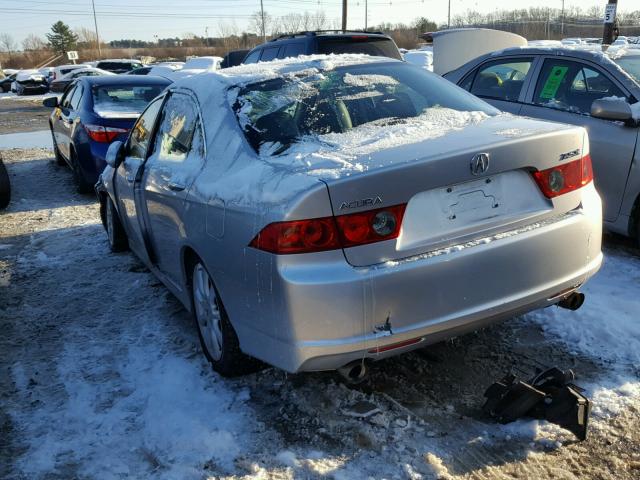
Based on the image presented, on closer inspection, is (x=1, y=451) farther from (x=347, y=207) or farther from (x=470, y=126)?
(x=470, y=126)

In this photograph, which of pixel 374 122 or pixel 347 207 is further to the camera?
pixel 374 122

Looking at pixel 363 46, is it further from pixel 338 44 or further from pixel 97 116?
pixel 97 116

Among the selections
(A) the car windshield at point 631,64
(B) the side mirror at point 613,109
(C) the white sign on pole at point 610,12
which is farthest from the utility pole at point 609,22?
(B) the side mirror at point 613,109

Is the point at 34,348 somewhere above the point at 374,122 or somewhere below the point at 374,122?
below

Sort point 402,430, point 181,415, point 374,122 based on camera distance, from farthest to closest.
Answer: point 374,122
point 181,415
point 402,430

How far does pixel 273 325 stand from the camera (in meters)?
2.61

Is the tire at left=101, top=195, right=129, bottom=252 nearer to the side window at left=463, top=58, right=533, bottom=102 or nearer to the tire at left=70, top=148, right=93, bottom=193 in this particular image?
the tire at left=70, top=148, right=93, bottom=193

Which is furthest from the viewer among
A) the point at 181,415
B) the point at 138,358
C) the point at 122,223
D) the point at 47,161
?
the point at 47,161

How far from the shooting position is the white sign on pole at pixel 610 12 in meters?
13.1

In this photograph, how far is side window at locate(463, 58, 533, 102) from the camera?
229 inches

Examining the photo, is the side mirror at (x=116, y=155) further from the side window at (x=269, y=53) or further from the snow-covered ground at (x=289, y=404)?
the side window at (x=269, y=53)

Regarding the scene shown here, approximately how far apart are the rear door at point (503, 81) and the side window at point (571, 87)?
19 cm

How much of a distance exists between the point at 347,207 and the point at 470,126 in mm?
1004

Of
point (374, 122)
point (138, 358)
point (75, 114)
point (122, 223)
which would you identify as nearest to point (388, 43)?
point (75, 114)
